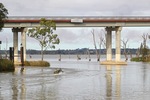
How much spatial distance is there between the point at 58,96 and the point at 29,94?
151cm

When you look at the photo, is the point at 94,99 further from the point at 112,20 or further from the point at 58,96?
the point at 112,20

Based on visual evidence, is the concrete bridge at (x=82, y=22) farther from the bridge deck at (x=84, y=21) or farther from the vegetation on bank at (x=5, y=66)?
the vegetation on bank at (x=5, y=66)

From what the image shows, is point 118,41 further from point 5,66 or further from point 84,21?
point 5,66

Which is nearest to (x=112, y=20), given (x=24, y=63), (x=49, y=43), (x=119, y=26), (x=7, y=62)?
(x=119, y=26)

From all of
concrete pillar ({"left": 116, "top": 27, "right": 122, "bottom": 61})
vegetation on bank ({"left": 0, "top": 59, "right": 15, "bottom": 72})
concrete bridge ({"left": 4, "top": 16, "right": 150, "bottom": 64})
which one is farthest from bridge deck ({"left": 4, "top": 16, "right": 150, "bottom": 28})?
vegetation on bank ({"left": 0, "top": 59, "right": 15, "bottom": 72})

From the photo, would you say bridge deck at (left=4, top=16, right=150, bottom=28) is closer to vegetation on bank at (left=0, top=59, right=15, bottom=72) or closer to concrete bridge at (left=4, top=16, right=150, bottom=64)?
concrete bridge at (left=4, top=16, right=150, bottom=64)

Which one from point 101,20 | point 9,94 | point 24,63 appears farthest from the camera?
point 101,20

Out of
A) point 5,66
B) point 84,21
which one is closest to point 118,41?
point 84,21

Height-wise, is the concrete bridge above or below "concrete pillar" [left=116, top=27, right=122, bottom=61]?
above

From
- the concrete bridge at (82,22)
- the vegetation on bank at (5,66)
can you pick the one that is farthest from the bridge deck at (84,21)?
the vegetation on bank at (5,66)

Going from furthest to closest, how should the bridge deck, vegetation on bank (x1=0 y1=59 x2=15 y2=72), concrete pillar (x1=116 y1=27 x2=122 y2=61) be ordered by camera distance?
concrete pillar (x1=116 y1=27 x2=122 y2=61)
the bridge deck
vegetation on bank (x1=0 y1=59 x2=15 y2=72)

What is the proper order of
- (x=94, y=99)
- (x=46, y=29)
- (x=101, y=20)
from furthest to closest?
(x=101, y=20) → (x=46, y=29) → (x=94, y=99)

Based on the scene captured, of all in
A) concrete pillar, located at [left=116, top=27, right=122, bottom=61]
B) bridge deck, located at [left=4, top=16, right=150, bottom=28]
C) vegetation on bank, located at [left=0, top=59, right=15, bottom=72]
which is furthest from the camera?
concrete pillar, located at [left=116, top=27, right=122, bottom=61]

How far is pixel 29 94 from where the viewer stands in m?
18.2
